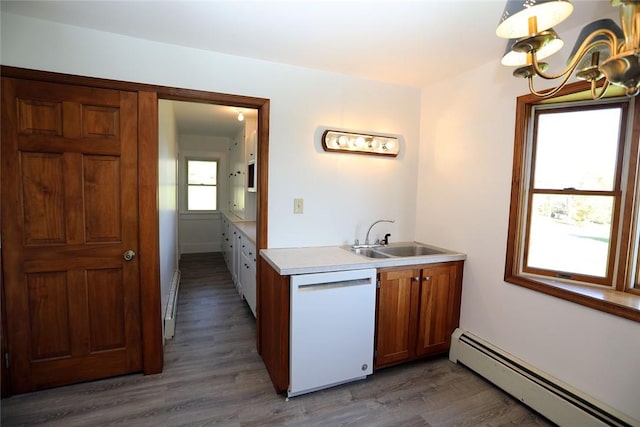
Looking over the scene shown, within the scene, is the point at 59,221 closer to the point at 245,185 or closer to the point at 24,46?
the point at 24,46

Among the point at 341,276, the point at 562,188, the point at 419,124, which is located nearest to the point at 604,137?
the point at 562,188

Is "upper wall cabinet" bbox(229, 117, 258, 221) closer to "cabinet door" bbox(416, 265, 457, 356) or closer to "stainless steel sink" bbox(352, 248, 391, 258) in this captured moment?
"stainless steel sink" bbox(352, 248, 391, 258)

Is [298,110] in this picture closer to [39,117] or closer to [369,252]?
[369,252]

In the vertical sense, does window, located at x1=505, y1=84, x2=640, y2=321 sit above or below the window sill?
above

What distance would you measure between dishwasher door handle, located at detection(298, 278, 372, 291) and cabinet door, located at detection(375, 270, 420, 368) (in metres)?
0.18

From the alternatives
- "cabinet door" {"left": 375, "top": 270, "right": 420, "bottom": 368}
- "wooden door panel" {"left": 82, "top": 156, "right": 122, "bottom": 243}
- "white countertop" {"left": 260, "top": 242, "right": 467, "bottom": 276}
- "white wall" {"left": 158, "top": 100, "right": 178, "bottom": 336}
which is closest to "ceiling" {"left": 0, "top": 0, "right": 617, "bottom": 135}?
"wooden door panel" {"left": 82, "top": 156, "right": 122, "bottom": 243}

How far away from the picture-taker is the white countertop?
202cm

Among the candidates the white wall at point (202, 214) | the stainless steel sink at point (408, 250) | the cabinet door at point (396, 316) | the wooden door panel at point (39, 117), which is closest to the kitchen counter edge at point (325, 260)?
the cabinet door at point (396, 316)

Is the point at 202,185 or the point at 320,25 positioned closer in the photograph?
the point at 320,25

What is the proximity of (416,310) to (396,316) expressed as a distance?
0.63ft

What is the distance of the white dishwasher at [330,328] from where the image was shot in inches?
79.4

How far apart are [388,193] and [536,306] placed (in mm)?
1446

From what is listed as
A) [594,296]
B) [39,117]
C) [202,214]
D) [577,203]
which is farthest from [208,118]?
[594,296]

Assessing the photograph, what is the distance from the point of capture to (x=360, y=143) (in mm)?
2719
